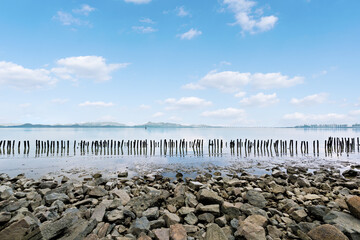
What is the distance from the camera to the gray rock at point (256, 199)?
597cm

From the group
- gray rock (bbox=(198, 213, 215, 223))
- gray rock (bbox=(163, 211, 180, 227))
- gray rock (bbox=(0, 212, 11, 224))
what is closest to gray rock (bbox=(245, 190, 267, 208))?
gray rock (bbox=(198, 213, 215, 223))

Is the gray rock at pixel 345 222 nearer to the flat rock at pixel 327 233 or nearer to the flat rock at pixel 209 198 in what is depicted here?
the flat rock at pixel 327 233

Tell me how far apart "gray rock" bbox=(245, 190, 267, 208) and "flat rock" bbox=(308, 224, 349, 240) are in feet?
5.79

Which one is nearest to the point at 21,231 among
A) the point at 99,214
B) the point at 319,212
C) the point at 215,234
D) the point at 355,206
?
the point at 99,214

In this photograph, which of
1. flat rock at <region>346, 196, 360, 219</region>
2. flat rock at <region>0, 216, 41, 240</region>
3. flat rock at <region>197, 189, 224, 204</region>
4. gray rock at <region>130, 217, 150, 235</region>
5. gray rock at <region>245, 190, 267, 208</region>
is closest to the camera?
flat rock at <region>0, 216, 41, 240</region>

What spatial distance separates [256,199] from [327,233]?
7.13 ft

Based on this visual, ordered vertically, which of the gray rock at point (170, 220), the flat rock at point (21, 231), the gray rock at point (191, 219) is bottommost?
the gray rock at point (191, 219)

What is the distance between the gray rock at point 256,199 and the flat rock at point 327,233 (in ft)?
5.79

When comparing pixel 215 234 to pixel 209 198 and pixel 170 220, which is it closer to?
pixel 170 220

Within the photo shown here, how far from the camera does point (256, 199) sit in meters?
6.13

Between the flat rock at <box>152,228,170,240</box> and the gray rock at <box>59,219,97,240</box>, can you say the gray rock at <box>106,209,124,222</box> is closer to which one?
the gray rock at <box>59,219,97,240</box>

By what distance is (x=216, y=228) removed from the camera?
13.7ft

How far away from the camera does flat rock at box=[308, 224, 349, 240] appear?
13.1 feet

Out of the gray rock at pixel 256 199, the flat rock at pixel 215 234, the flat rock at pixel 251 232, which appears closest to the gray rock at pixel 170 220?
the flat rock at pixel 215 234
